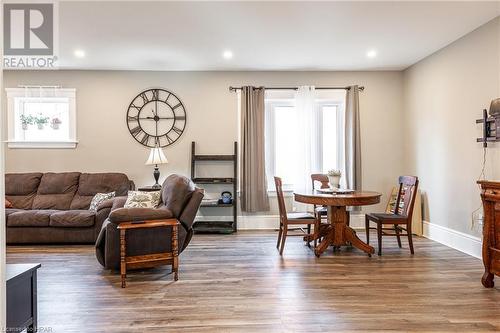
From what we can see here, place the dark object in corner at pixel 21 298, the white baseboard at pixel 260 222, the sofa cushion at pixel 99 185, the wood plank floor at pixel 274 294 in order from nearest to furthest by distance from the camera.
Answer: the dark object in corner at pixel 21 298, the wood plank floor at pixel 274 294, the sofa cushion at pixel 99 185, the white baseboard at pixel 260 222

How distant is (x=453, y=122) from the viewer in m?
4.36

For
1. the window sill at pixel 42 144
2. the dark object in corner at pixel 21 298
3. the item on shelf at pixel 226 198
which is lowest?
the dark object in corner at pixel 21 298

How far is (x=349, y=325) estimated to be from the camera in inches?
90.2

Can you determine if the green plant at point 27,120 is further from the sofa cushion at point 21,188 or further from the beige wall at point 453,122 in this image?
the beige wall at point 453,122

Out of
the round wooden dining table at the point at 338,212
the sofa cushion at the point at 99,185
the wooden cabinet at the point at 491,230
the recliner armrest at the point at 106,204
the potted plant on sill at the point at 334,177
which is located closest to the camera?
the wooden cabinet at the point at 491,230

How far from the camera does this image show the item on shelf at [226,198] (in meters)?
5.42

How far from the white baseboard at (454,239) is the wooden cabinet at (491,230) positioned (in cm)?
102

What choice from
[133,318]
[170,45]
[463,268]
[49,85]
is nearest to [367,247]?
[463,268]

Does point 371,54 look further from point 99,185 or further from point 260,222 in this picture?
point 99,185

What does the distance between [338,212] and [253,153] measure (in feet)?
6.33

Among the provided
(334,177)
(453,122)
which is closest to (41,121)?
(334,177)

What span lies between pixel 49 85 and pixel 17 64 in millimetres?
570

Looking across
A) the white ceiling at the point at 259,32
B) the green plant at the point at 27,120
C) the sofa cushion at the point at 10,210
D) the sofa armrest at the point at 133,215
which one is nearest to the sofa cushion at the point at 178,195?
the sofa armrest at the point at 133,215

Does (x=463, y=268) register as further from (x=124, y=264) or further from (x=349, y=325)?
(x=124, y=264)
